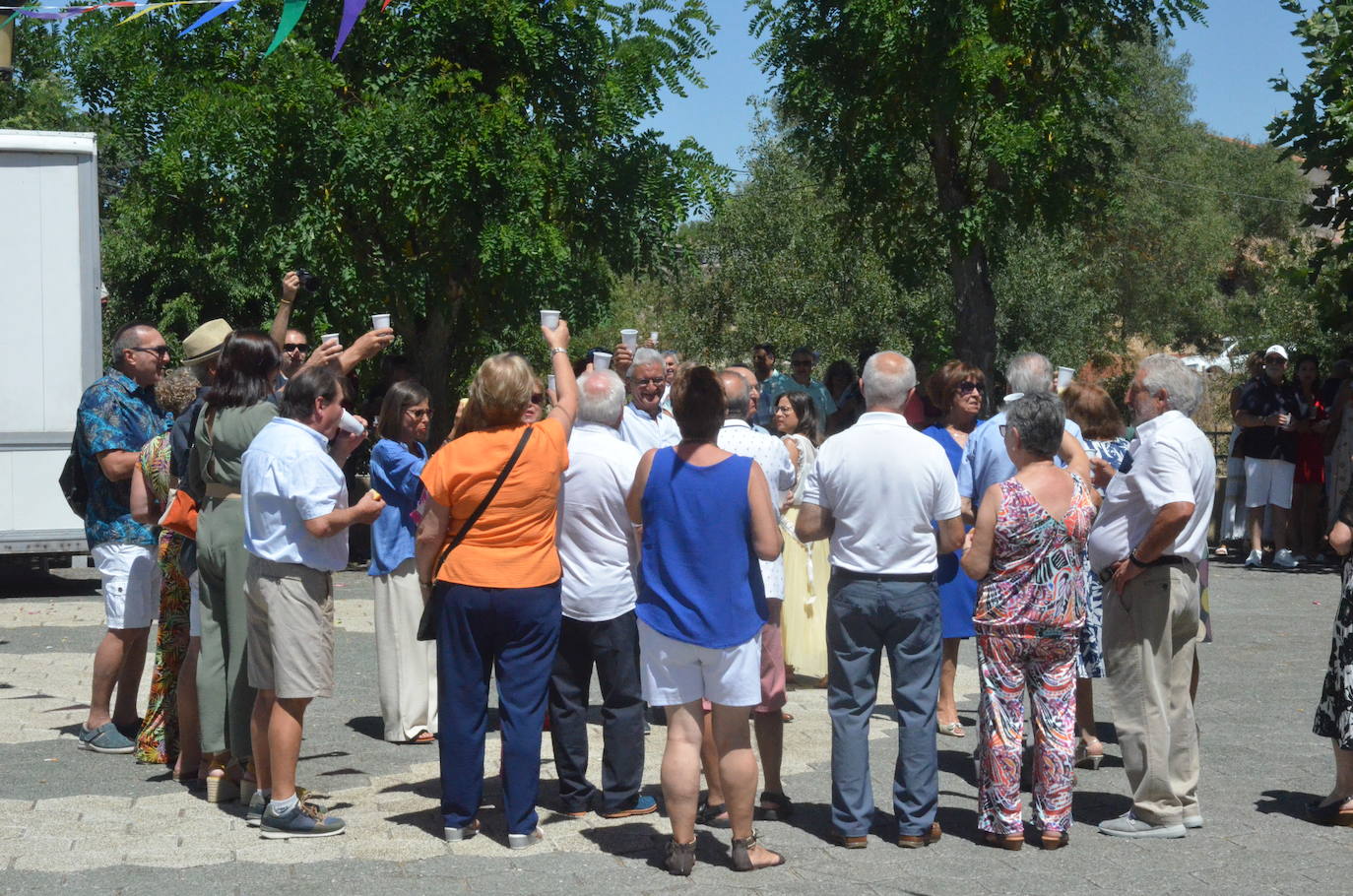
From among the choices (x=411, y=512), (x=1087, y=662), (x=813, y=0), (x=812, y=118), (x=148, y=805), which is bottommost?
(x=148, y=805)

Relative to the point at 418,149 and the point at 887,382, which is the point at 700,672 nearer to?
the point at 887,382

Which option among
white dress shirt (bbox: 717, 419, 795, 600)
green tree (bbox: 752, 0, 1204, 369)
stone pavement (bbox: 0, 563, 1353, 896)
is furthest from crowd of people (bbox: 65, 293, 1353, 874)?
green tree (bbox: 752, 0, 1204, 369)

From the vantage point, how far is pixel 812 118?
1923 centimetres

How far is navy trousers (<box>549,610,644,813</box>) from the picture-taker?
21.4 ft

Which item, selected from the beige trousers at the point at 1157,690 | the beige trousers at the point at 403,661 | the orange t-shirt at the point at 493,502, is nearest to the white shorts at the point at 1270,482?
the beige trousers at the point at 1157,690

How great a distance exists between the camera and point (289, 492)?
19.2ft

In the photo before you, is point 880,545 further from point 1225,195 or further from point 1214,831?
point 1225,195

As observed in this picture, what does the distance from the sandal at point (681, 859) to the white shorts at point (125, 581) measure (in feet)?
11.0

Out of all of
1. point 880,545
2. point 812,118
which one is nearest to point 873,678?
point 880,545

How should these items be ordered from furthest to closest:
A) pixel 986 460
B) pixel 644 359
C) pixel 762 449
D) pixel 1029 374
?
pixel 644 359 < pixel 986 460 < pixel 762 449 < pixel 1029 374

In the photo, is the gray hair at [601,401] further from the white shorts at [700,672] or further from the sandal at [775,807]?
the sandal at [775,807]

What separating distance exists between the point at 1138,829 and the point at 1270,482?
10.5 meters

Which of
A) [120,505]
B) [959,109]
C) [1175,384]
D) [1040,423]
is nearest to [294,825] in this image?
[120,505]

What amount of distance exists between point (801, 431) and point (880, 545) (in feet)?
10.4
